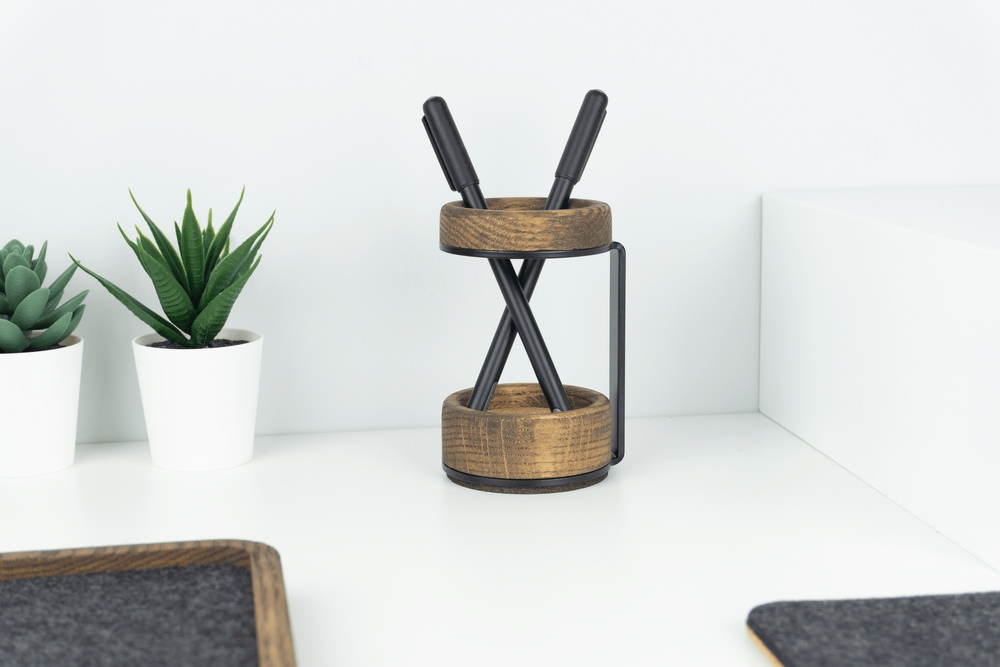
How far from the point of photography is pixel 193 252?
80cm

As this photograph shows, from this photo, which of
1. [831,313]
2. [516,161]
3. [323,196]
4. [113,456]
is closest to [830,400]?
[831,313]

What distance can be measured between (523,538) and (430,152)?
344 mm

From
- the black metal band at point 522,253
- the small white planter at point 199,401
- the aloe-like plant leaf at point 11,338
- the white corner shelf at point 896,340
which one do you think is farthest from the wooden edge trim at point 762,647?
the aloe-like plant leaf at point 11,338

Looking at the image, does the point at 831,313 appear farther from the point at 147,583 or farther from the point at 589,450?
the point at 147,583

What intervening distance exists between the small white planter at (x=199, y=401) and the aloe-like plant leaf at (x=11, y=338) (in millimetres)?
74

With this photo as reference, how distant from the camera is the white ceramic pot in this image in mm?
768

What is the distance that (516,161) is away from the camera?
35.1 inches

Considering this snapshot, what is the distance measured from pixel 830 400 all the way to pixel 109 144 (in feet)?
1.86

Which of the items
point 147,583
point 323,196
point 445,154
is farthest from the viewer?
point 323,196

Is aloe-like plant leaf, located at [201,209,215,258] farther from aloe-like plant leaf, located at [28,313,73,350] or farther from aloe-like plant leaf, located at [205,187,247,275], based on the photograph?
aloe-like plant leaf, located at [28,313,73,350]

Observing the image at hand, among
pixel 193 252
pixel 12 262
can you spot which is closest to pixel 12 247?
pixel 12 262

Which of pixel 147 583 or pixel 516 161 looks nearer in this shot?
pixel 147 583

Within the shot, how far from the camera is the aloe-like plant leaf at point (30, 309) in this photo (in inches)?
29.9

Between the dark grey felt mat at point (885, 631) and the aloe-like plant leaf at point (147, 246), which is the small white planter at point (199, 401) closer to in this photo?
the aloe-like plant leaf at point (147, 246)
